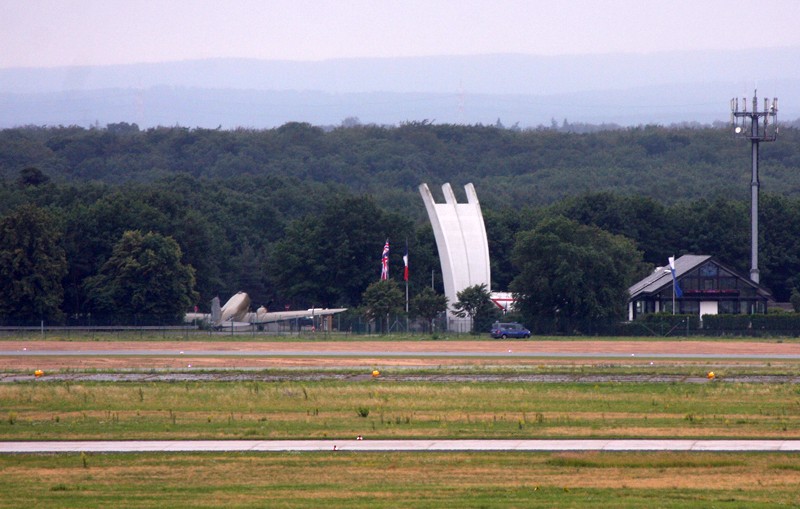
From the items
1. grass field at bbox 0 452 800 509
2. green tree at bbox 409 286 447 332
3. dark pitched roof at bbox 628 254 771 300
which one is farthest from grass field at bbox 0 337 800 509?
dark pitched roof at bbox 628 254 771 300

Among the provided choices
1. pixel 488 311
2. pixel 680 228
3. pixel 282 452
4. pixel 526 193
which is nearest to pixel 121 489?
pixel 282 452

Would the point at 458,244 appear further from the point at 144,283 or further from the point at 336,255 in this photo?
the point at 144,283

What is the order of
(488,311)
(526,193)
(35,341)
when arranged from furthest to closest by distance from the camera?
(526,193) → (488,311) → (35,341)

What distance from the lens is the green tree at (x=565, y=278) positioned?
287ft

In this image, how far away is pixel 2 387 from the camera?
126ft

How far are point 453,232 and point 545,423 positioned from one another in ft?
211

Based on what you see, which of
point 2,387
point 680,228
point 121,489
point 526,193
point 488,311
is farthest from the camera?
point 526,193

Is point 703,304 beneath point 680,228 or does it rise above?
beneath

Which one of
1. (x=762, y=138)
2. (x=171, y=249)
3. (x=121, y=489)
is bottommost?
(x=121, y=489)

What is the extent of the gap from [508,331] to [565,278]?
29.0ft

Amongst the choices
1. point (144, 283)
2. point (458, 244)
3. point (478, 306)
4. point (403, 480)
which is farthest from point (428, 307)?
point (403, 480)

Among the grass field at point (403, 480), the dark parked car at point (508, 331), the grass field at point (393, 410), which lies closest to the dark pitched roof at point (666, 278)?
the dark parked car at point (508, 331)

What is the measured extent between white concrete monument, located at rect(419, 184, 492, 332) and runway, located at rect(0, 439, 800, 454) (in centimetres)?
6558

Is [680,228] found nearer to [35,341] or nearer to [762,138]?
[762,138]
